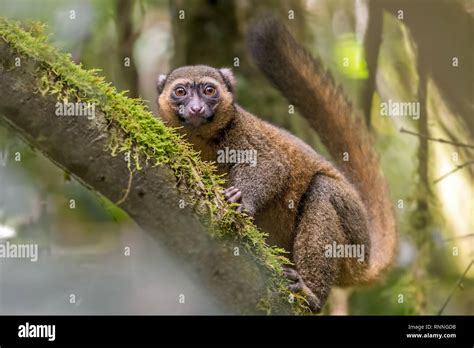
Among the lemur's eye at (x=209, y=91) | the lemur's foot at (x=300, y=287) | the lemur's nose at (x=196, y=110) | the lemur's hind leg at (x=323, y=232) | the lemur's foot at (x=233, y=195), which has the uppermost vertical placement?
the lemur's eye at (x=209, y=91)

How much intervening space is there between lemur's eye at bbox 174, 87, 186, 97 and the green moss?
0.99m

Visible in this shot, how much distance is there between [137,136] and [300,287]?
68.6 inches

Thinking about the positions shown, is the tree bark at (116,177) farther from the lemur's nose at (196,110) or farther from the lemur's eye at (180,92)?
the lemur's eye at (180,92)

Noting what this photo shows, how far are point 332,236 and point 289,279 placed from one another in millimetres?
634

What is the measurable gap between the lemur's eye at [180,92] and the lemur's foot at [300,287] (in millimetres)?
1622

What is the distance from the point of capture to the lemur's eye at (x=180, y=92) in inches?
207

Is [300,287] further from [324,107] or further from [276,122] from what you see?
[276,122]

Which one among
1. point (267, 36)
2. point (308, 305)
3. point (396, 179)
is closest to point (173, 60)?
point (267, 36)

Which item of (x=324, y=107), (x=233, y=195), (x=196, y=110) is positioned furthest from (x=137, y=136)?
(x=324, y=107)

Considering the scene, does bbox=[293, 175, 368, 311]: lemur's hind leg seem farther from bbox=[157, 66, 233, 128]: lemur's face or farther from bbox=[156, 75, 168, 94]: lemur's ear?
bbox=[156, 75, 168, 94]: lemur's ear

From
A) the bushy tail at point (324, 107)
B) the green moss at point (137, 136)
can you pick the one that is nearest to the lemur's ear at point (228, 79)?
the bushy tail at point (324, 107)

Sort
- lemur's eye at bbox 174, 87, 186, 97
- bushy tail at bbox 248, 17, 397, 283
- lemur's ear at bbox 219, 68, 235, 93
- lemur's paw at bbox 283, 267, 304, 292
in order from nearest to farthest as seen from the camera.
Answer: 1. lemur's paw at bbox 283, 267, 304, 292
2. lemur's eye at bbox 174, 87, 186, 97
3. lemur's ear at bbox 219, 68, 235, 93
4. bushy tail at bbox 248, 17, 397, 283

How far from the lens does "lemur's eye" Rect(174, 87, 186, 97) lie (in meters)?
5.27

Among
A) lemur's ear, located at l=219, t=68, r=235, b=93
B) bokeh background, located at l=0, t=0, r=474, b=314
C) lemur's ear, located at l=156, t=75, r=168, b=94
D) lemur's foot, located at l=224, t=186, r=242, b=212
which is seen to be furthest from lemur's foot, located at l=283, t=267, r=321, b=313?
lemur's ear, located at l=156, t=75, r=168, b=94
